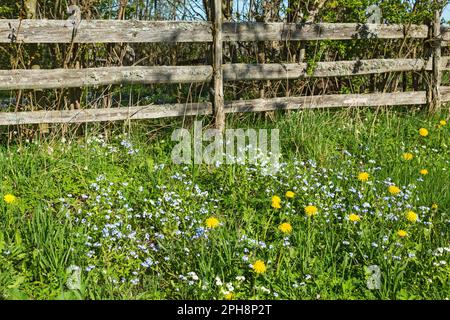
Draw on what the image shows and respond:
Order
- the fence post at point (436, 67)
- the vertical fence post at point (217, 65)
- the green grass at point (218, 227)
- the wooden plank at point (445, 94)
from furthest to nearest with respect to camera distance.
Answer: the wooden plank at point (445, 94)
the fence post at point (436, 67)
the vertical fence post at point (217, 65)
the green grass at point (218, 227)

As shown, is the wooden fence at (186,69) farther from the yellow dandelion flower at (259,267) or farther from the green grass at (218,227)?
the yellow dandelion flower at (259,267)

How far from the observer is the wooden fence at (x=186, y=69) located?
5.48 meters

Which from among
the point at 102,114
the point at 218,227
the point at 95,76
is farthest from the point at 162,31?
the point at 218,227

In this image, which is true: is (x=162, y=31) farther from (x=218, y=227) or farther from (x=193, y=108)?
(x=218, y=227)

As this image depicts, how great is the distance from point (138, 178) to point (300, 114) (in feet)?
7.81

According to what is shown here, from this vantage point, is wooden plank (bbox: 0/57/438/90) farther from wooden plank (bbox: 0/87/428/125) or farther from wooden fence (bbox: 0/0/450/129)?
wooden plank (bbox: 0/87/428/125)

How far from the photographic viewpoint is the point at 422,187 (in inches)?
172

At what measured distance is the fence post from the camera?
7.48 meters

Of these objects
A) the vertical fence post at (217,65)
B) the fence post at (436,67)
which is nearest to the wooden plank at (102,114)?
the vertical fence post at (217,65)

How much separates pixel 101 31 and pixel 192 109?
122cm

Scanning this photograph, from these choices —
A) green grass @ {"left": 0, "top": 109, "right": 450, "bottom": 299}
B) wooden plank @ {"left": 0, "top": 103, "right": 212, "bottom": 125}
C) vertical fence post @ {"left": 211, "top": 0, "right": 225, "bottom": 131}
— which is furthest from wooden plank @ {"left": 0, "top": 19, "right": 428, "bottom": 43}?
green grass @ {"left": 0, "top": 109, "right": 450, "bottom": 299}

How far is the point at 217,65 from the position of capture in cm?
580

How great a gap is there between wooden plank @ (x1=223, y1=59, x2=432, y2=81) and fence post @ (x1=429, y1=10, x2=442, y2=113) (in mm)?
104
